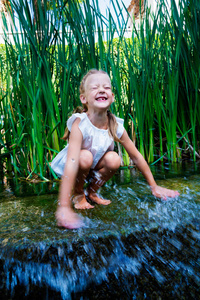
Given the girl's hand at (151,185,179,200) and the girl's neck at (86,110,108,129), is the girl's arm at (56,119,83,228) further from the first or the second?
the girl's hand at (151,185,179,200)

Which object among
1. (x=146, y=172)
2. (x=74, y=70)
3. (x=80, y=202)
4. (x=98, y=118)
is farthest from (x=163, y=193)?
(x=74, y=70)

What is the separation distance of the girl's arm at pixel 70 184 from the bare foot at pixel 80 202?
0.43ft

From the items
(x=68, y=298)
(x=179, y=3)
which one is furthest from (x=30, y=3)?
(x=68, y=298)

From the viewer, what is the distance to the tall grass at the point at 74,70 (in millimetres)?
1778

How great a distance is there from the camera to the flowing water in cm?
79

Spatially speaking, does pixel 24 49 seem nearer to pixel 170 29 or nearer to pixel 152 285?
pixel 170 29

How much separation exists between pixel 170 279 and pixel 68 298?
0.33 meters

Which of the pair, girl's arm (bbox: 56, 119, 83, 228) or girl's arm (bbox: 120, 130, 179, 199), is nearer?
girl's arm (bbox: 56, 119, 83, 228)

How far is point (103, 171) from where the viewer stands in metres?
1.46

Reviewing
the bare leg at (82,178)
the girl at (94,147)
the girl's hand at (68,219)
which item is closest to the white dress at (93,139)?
the girl at (94,147)

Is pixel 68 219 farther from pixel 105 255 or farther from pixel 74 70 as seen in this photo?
pixel 74 70

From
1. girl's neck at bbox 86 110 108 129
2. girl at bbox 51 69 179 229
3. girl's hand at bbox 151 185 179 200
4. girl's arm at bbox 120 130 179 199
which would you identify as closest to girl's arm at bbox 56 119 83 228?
girl at bbox 51 69 179 229

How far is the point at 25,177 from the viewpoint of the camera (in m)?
2.06

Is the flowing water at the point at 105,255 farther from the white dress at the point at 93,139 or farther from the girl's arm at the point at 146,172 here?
the white dress at the point at 93,139
